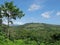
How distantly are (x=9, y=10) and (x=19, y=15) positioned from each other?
2331 mm

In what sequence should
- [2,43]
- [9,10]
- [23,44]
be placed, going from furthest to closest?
[9,10] < [23,44] < [2,43]

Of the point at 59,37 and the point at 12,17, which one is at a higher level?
the point at 12,17

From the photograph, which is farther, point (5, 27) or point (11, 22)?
point (5, 27)

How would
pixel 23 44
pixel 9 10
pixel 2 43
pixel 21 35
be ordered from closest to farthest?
pixel 2 43 → pixel 23 44 → pixel 9 10 → pixel 21 35

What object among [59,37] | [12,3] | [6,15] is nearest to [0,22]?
[6,15]

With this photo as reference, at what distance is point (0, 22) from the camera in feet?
131

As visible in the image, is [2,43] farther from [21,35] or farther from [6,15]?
[21,35]

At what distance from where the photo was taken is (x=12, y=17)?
40.3 m

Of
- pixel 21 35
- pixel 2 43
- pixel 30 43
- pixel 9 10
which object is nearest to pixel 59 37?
pixel 21 35

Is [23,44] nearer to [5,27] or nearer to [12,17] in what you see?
[12,17]

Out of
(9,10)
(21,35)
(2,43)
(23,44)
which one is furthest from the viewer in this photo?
(21,35)

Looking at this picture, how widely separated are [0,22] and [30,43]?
44.2 feet

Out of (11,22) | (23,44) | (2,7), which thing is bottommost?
(23,44)

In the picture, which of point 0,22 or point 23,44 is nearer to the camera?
point 23,44
